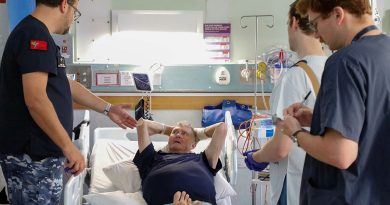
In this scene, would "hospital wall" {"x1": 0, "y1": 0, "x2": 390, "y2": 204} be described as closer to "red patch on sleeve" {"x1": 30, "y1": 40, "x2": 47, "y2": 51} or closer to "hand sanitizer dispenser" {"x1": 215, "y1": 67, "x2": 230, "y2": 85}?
"hand sanitizer dispenser" {"x1": 215, "y1": 67, "x2": 230, "y2": 85}

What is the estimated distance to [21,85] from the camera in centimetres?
184

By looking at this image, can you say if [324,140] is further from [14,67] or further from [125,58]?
[125,58]

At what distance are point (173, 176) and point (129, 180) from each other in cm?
36

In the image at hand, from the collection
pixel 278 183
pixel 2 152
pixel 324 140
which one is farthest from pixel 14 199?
pixel 324 140

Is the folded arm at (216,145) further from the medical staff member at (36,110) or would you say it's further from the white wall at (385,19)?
the white wall at (385,19)

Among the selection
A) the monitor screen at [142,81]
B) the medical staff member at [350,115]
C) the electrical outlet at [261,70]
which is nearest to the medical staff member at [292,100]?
the medical staff member at [350,115]

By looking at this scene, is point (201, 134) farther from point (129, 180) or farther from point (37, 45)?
point (37, 45)

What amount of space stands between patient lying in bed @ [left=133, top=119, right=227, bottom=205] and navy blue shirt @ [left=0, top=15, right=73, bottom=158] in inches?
39.6

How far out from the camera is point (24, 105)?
72.6 inches

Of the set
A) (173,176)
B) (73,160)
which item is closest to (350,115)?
(73,160)

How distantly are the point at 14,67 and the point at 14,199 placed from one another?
0.56 m

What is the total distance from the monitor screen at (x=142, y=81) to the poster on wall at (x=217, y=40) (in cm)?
68

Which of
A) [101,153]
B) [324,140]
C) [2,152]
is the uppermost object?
[324,140]

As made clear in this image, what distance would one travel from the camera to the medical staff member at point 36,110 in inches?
70.2
